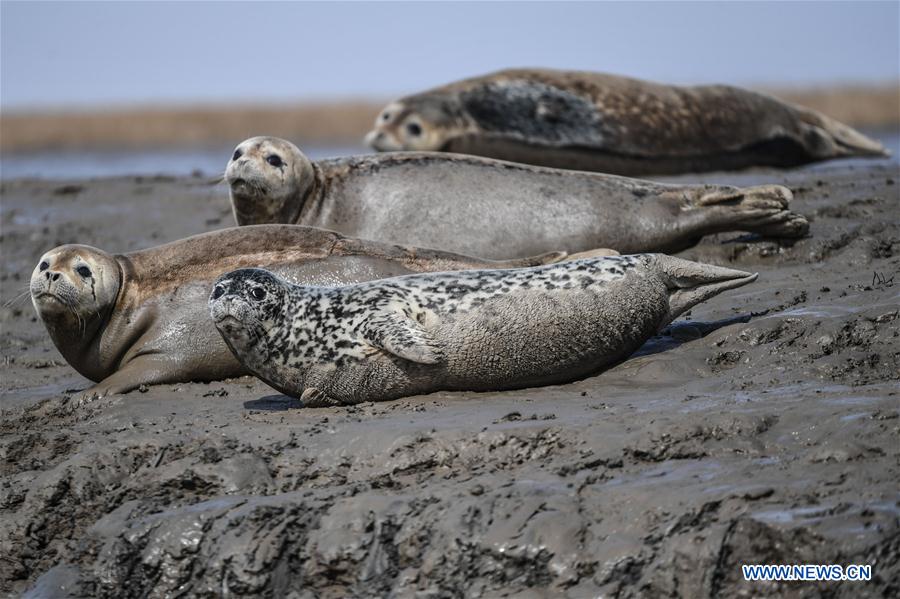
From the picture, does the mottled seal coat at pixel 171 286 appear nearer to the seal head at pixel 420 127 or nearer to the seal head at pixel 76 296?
the seal head at pixel 76 296

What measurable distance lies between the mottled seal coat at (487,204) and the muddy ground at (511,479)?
49.8 inches

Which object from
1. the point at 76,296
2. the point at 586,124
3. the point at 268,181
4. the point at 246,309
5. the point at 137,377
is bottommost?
the point at 137,377

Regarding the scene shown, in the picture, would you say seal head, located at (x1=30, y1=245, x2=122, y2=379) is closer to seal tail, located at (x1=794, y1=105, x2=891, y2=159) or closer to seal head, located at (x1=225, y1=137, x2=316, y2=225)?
seal head, located at (x1=225, y1=137, x2=316, y2=225)

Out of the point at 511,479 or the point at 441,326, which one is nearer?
the point at 511,479

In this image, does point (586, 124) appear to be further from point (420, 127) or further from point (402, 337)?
point (402, 337)

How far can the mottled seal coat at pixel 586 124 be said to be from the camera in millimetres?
10812

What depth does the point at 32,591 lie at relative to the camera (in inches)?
198

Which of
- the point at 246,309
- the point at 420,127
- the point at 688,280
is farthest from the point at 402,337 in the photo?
the point at 420,127

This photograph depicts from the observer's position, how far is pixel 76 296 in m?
6.85

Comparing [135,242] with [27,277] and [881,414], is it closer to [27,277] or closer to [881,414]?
[27,277]

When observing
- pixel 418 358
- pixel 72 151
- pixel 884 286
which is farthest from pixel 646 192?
pixel 72 151

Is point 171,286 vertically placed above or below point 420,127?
below

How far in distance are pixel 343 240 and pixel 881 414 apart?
10.5ft

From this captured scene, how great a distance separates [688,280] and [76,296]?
301 cm
